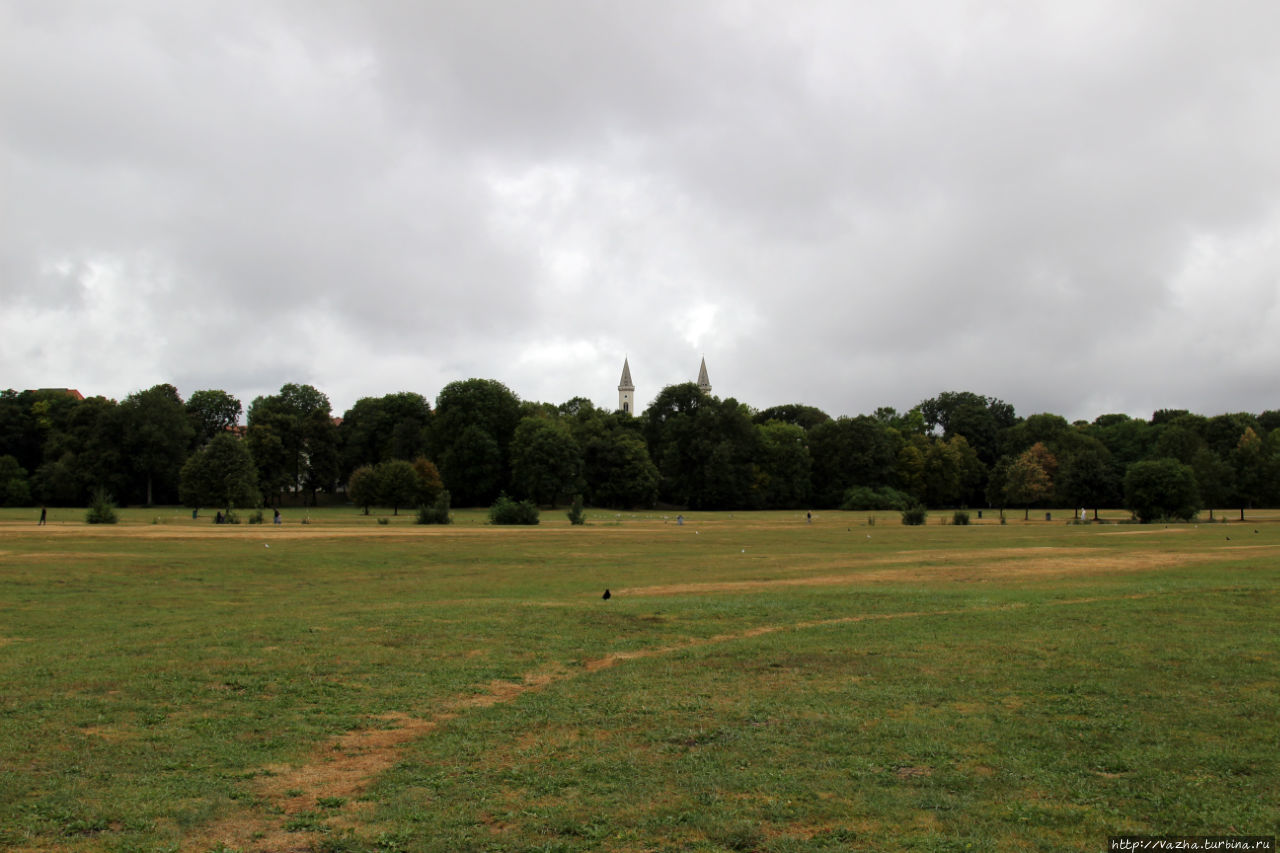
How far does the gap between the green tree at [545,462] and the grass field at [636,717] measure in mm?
82243

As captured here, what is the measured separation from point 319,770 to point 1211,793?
367 inches

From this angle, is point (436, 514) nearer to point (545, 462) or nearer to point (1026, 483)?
point (545, 462)

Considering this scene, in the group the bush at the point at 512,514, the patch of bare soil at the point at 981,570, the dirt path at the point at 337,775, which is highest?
the bush at the point at 512,514

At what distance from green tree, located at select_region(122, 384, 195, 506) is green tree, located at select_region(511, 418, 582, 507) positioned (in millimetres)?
42511

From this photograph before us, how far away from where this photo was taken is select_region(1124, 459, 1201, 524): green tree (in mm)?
71312

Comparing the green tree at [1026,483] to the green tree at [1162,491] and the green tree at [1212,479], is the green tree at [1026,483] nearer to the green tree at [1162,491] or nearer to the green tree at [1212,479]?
the green tree at [1212,479]

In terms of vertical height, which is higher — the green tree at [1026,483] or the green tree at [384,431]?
the green tree at [384,431]

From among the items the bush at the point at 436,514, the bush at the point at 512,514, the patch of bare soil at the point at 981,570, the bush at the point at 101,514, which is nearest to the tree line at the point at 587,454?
the bush at the point at 436,514

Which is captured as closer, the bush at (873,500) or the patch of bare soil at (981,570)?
the patch of bare soil at (981,570)

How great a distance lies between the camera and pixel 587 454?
121562 mm

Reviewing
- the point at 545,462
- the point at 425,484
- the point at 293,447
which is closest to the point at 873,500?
the point at 545,462

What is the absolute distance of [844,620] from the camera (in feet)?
65.7

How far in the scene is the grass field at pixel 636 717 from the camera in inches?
311

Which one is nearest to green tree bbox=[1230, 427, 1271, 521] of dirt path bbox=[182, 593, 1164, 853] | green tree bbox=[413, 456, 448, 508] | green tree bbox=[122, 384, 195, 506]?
green tree bbox=[413, 456, 448, 508]
